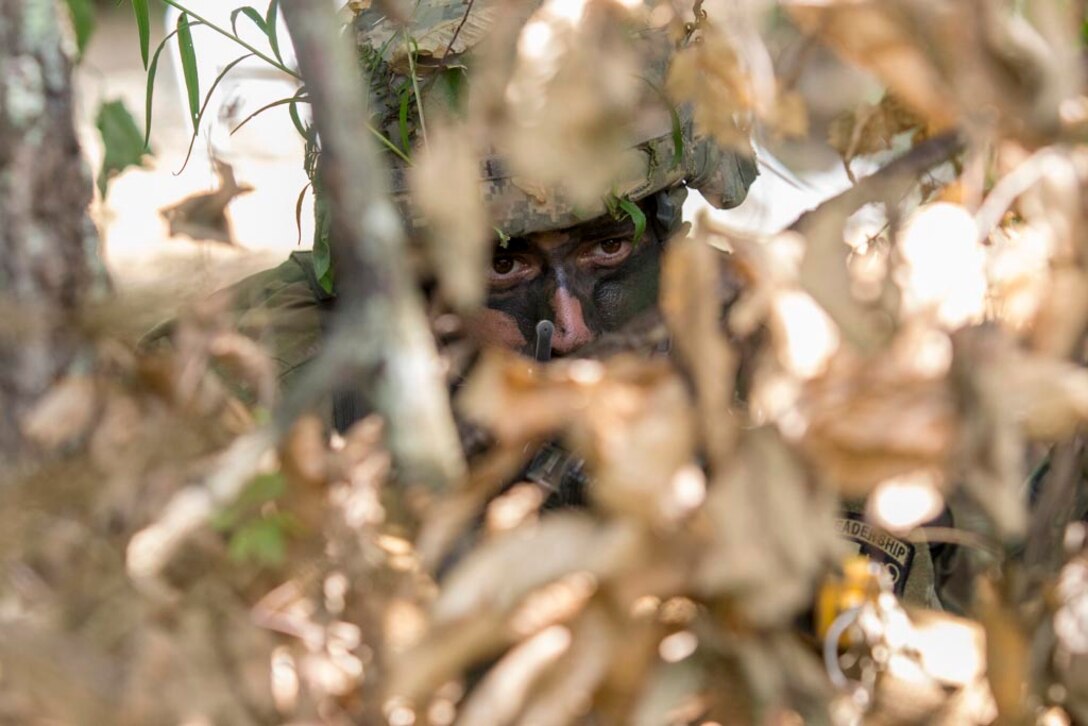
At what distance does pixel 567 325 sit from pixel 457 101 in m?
0.42

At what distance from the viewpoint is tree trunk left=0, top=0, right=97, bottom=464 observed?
679 mm

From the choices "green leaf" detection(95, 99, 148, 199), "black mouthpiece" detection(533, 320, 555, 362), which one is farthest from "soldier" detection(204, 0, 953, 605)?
"green leaf" detection(95, 99, 148, 199)

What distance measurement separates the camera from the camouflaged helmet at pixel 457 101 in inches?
54.3

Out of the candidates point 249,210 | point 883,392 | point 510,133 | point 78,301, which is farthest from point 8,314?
point 249,210

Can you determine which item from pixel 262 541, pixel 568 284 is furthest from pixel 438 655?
pixel 568 284

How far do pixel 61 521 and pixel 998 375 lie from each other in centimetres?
49

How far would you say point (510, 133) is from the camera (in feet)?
1.91

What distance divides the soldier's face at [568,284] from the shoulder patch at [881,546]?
439 millimetres

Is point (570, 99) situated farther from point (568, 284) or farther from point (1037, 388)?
point (568, 284)

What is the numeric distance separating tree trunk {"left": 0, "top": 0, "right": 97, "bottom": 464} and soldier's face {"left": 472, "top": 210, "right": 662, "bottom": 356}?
1.02 m

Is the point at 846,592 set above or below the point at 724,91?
below

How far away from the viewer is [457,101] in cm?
138

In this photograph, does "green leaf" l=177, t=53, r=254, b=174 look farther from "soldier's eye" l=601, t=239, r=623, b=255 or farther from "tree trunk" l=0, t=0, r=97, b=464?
"soldier's eye" l=601, t=239, r=623, b=255

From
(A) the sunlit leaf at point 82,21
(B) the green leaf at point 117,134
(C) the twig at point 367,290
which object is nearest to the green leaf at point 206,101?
(B) the green leaf at point 117,134
